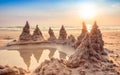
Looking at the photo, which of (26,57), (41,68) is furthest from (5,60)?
(41,68)

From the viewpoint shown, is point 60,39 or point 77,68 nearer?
point 77,68

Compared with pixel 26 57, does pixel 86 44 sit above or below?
above

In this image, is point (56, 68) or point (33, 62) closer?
point (56, 68)

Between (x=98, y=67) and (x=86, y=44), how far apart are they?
202 centimetres

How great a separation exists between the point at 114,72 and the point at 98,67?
118 cm

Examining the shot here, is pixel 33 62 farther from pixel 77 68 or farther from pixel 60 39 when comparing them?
pixel 60 39

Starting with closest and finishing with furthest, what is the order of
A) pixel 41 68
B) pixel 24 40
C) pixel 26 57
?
pixel 41 68
pixel 26 57
pixel 24 40

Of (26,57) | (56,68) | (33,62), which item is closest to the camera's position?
(56,68)

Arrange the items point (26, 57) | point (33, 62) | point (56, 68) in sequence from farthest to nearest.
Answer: point (26, 57) < point (33, 62) < point (56, 68)

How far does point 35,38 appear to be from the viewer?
33.3 meters

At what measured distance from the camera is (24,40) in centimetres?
3241

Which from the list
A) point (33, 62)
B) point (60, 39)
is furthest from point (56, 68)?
point (60, 39)

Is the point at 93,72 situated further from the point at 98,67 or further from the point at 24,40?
the point at 24,40

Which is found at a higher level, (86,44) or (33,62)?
(86,44)
